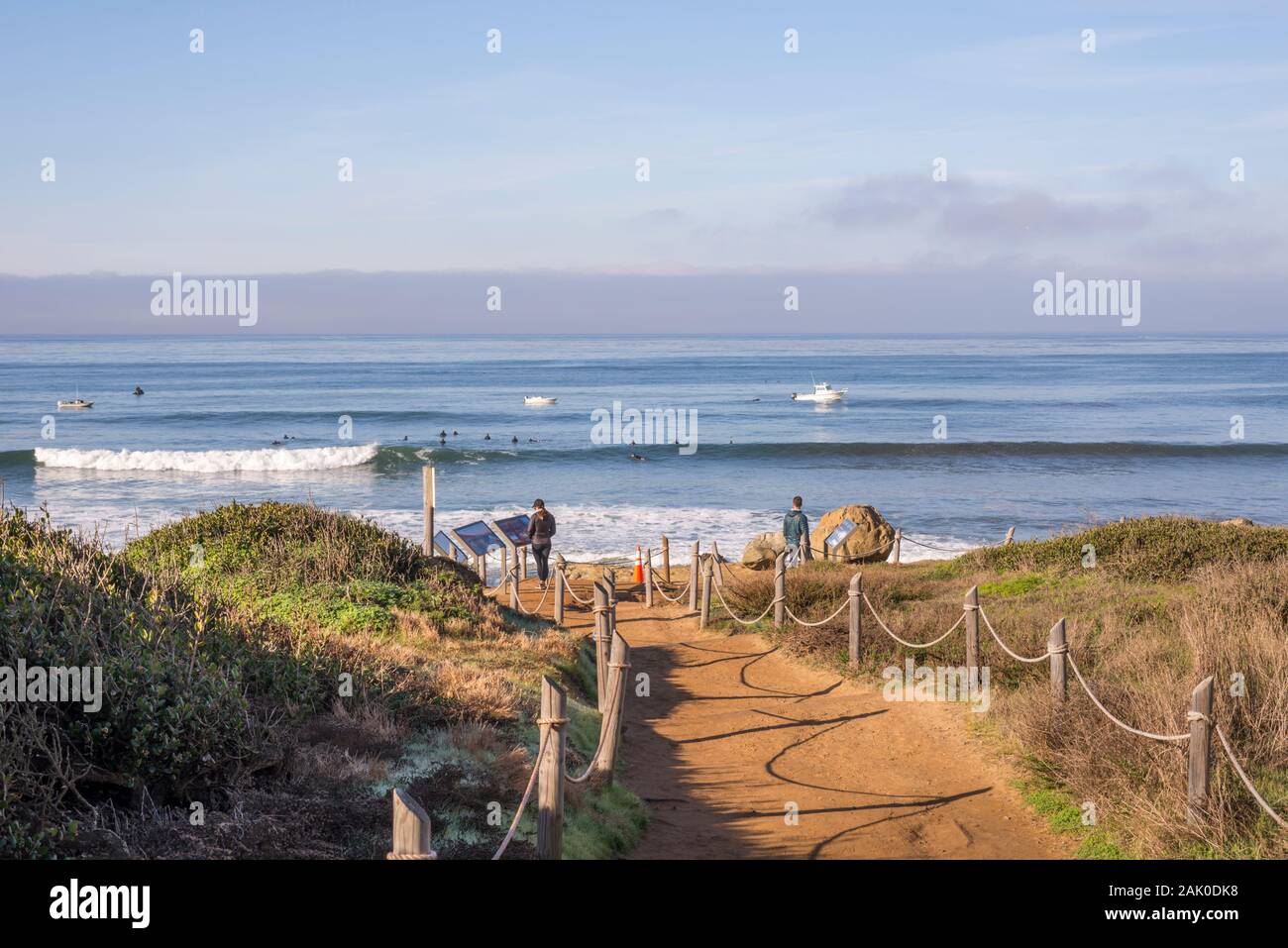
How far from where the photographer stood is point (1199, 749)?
6715mm

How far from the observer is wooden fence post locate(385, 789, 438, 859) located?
4.18m

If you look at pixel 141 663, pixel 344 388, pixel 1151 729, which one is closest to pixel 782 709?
pixel 1151 729

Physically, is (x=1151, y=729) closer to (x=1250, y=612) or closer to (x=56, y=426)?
(x=1250, y=612)

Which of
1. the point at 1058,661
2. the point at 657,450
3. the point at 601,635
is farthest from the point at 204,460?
the point at 1058,661

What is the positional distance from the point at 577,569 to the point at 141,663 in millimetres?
16927

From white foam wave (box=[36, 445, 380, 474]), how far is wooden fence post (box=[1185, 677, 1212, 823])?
42316 mm

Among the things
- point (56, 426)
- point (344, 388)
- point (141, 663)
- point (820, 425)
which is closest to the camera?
point (141, 663)

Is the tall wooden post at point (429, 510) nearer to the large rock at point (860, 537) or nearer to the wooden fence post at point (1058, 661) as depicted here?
the large rock at point (860, 537)

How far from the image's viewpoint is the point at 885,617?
554 inches

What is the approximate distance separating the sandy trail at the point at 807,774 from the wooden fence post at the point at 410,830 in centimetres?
351

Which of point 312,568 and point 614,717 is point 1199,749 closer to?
point 614,717

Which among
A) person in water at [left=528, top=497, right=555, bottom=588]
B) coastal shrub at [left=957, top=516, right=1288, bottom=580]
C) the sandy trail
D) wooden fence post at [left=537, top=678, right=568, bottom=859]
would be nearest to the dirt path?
the sandy trail

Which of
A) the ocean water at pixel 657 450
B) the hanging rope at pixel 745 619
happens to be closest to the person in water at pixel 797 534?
the hanging rope at pixel 745 619

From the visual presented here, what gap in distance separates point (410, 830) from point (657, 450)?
44932 millimetres
